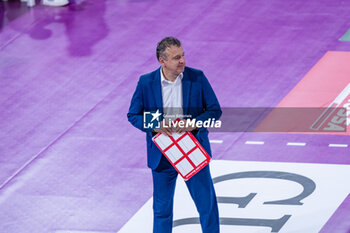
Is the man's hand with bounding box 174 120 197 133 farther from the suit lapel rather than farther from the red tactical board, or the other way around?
the suit lapel

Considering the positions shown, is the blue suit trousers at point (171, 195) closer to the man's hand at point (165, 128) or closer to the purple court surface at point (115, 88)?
the man's hand at point (165, 128)

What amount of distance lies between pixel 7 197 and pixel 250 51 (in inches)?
171

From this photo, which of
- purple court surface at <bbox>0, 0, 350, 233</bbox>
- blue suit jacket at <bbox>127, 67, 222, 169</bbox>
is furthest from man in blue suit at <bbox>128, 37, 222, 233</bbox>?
purple court surface at <bbox>0, 0, 350, 233</bbox>

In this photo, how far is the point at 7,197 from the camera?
8047 mm

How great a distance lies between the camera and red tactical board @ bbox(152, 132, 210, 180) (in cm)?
606

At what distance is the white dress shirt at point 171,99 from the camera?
6.20m

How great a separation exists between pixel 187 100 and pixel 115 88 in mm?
4209

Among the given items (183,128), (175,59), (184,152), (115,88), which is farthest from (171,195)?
(115,88)

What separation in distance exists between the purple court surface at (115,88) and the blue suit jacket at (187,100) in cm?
134

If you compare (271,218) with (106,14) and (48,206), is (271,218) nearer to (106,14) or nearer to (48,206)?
(48,206)

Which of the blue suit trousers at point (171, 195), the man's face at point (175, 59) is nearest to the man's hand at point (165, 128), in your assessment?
the blue suit trousers at point (171, 195)

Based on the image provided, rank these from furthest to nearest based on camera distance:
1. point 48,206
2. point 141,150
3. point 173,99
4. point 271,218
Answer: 1. point 141,150
2. point 48,206
3. point 271,218
4. point 173,99

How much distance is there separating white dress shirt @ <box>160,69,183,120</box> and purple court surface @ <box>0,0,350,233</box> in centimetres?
147

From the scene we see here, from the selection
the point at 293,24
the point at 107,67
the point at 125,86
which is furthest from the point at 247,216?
the point at 293,24
